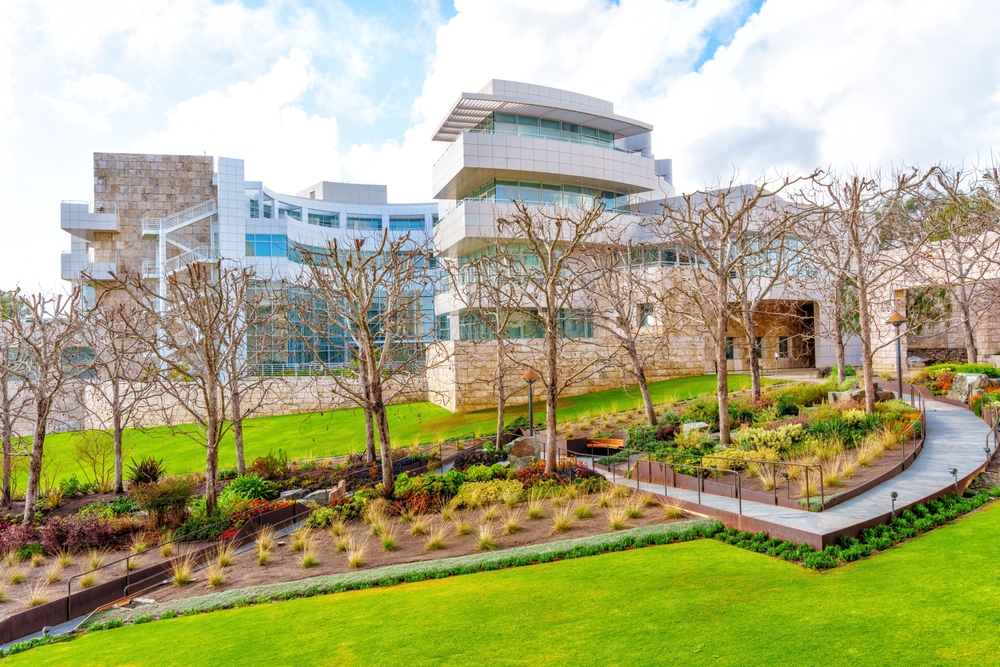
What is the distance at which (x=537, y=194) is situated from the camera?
3662 cm

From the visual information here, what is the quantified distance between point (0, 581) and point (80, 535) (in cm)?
260

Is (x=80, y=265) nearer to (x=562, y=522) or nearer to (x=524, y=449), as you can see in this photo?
(x=524, y=449)

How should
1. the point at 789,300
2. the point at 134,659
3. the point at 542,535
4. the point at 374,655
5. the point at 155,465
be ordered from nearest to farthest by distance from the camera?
the point at 374,655, the point at 134,659, the point at 542,535, the point at 155,465, the point at 789,300

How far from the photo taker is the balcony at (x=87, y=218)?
2039 inches

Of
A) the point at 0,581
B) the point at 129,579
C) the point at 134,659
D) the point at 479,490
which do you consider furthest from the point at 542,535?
the point at 0,581

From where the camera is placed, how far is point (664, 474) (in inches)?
615

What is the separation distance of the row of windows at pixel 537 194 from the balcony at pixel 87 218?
110 ft

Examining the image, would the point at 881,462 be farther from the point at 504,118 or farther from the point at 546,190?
the point at 504,118

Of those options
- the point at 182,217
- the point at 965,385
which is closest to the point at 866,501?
the point at 965,385

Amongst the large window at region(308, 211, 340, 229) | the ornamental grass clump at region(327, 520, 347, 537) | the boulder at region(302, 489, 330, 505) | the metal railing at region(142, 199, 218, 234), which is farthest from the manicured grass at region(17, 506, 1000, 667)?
the large window at region(308, 211, 340, 229)

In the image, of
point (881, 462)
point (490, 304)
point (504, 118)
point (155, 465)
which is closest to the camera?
point (881, 462)

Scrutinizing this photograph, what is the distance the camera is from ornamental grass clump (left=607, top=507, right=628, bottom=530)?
12539 mm

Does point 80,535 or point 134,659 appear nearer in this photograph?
point 134,659

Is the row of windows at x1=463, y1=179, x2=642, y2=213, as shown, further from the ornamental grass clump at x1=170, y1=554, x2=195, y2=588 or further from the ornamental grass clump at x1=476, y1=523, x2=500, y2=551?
the ornamental grass clump at x1=170, y1=554, x2=195, y2=588
